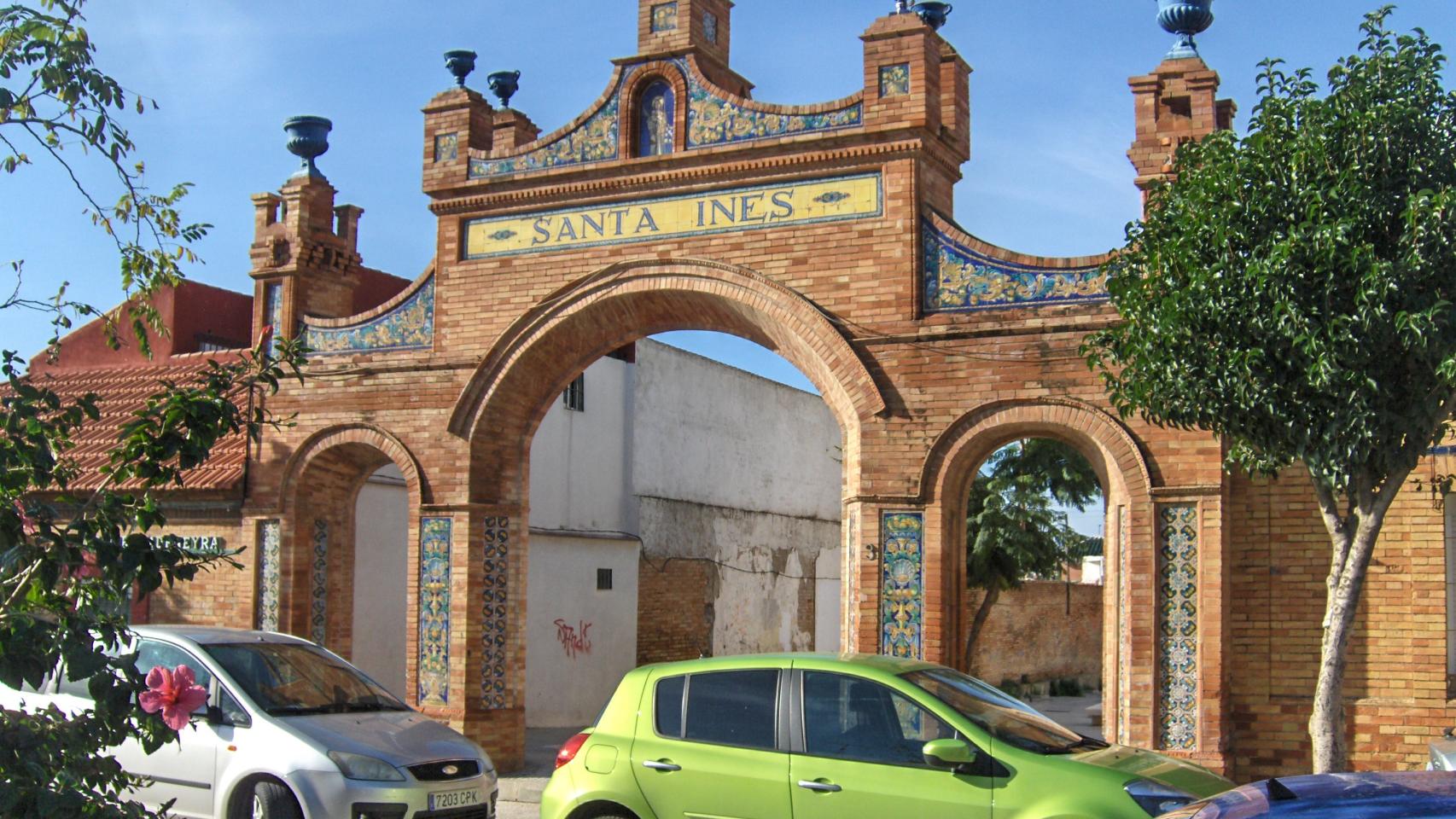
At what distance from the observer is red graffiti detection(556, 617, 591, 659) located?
69.7ft

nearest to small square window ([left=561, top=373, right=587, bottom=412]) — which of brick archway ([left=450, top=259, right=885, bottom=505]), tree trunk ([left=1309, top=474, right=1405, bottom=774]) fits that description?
brick archway ([left=450, top=259, right=885, bottom=505])

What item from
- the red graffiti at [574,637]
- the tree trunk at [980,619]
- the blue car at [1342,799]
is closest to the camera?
the blue car at [1342,799]

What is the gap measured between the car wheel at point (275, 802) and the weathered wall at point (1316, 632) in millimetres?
7791

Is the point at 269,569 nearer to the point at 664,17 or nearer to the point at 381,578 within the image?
the point at 381,578

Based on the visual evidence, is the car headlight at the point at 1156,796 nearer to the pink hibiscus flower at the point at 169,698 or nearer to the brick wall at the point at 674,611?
the pink hibiscus flower at the point at 169,698

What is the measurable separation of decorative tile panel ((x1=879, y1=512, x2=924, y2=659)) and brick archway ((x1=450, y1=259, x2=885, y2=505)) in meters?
0.64

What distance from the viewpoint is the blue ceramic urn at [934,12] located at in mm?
13703

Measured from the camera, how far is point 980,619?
22859mm

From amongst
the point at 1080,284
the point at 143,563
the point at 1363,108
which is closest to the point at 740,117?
the point at 1080,284

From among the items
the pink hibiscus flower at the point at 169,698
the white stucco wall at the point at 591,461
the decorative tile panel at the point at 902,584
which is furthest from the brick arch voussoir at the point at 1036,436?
the white stucco wall at the point at 591,461

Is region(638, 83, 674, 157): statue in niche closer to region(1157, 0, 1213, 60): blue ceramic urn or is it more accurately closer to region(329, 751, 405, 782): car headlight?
region(1157, 0, 1213, 60): blue ceramic urn

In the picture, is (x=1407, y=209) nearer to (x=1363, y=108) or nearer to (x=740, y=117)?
(x=1363, y=108)

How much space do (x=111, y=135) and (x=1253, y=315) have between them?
21.6ft

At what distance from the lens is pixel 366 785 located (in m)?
9.07
